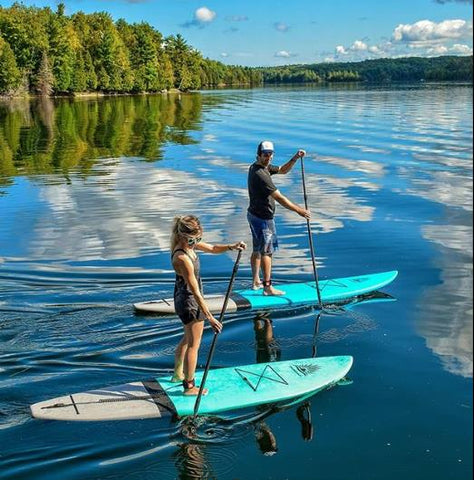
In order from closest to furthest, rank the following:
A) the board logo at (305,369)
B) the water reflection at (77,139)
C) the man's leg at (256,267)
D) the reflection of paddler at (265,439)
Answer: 1. the reflection of paddler at (265,439)
2. the board logo at (305,369)
3. the man's leg at (256,267)
4. the water reflection at (77,139)

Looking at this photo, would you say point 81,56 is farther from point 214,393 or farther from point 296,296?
point 214,393

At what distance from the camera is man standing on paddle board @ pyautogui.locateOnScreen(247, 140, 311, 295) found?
1070cm

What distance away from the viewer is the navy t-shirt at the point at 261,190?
10.7 metres

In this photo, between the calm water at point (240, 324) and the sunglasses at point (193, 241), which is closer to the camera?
the calm water at point (240, 324)

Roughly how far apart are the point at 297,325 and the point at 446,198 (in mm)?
12160

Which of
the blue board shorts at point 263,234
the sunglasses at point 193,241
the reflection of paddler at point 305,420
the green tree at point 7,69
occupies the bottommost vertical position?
the reflection of paddler at point 305,420

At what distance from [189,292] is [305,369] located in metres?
2.01

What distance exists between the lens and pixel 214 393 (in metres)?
7.44

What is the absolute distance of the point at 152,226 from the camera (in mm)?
17281

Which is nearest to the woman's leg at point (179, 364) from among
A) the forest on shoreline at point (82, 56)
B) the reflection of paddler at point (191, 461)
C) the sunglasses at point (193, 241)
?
the reflection of paddler at point (191, 461)

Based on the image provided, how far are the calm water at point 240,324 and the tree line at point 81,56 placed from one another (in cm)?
7745

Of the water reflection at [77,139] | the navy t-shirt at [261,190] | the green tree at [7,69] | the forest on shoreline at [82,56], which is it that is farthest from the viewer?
the forest on shoreline at [82,56]

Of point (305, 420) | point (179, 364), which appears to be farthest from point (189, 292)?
point (305, 420)

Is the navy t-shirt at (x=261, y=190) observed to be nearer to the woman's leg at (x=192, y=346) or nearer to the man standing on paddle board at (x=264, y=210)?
the man standing on paddle board at (x=264, y=210)
